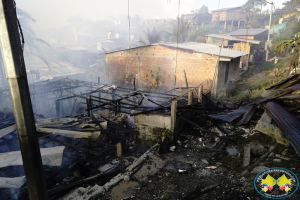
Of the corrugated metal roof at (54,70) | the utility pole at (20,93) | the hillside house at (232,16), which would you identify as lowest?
the corrugated metal roof at (54,70)

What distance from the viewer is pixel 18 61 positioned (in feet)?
8.13

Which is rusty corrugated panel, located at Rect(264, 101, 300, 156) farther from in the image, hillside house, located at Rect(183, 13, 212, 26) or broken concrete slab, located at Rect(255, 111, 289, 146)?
hillside house, located at Rect(183, 13, 212, 26)

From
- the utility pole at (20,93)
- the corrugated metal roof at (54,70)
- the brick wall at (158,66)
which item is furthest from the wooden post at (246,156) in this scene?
the corrugated metal roof at (54,70)

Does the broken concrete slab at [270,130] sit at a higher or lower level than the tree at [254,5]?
lower

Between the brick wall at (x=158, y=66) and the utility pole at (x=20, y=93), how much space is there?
1324 centimetres

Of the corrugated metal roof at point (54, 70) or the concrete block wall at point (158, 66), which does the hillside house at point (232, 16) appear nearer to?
the concrete block wall at point (158, 66)

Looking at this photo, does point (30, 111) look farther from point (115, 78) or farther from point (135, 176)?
point (115, 78)

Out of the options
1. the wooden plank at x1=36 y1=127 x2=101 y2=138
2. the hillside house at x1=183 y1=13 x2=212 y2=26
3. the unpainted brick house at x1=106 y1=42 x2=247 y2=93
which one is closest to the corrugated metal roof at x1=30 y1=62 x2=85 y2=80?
the unpainted brick house at x1=106 y1=42 x2=247 y2=93

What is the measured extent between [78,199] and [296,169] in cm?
535

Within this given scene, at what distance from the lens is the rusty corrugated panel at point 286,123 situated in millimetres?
5211

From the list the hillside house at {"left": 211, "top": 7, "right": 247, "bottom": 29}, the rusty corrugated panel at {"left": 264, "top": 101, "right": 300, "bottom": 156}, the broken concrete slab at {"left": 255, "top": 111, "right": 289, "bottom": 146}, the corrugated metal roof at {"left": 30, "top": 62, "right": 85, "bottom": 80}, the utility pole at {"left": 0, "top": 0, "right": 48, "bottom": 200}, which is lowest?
the corrugated metal roof at {"left": 30, "top": 62, "right": 85, "bottom": 80}

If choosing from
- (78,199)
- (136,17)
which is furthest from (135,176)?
(136,17)

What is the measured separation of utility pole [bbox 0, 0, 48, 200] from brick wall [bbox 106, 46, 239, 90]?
13.2 meters

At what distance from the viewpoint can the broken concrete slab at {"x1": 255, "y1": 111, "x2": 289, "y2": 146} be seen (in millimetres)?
5977
